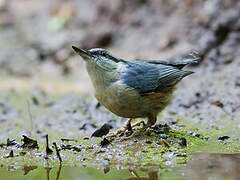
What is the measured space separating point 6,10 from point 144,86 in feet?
28.1

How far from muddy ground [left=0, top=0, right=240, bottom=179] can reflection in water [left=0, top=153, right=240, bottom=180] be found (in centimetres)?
1

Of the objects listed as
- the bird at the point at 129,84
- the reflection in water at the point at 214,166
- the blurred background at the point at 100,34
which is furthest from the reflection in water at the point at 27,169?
the blurred background at the point at 100,34

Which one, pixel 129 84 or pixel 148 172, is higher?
→ pixel 129 84

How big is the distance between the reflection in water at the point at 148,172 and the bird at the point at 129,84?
92cm

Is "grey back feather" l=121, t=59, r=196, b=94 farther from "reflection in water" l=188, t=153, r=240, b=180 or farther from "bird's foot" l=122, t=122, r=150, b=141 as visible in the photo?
"reflection in water" l=188, t=153, r=240, b=180

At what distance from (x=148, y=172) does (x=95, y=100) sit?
11.9 ft

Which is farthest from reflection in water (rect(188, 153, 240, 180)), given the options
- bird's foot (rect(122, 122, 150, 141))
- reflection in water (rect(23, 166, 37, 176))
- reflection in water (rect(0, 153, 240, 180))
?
reflection in water (rect(23, 166, 37, 176))

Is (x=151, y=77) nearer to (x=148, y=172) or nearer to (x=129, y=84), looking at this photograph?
(x=129, y=84)

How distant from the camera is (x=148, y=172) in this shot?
3.81 meters

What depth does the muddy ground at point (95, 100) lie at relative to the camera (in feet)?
14.2

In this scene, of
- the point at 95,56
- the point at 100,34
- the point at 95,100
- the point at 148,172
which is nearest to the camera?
the point at 148,172

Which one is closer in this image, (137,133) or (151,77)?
(137,133)

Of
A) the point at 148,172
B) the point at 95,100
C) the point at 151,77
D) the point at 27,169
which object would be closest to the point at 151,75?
the point at 151,77

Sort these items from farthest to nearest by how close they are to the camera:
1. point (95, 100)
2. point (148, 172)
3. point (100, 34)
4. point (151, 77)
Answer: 1. point (100, 34)
2. point (95, 100)
3. point (151, 77)
4. point (148, 172)
